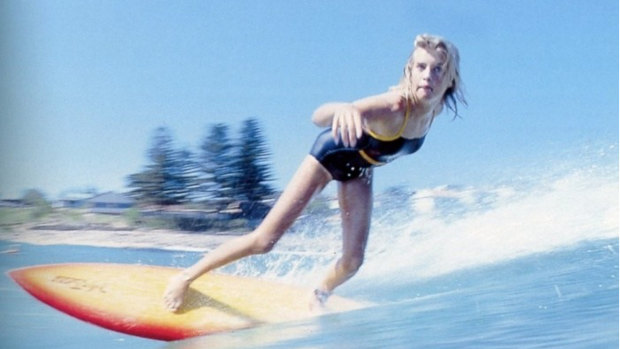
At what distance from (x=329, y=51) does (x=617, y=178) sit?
0.86 metres

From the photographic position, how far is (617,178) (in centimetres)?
259

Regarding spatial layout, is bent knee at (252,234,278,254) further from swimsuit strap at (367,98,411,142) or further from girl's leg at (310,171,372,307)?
swimsuit strap at (367,98,411,142)

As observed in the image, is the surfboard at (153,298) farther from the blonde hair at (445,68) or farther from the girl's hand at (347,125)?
the blonde hair at (445,68)

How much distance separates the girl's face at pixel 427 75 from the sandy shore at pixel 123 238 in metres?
0.59

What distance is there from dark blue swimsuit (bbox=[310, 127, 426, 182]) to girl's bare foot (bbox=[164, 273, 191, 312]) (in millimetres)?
437

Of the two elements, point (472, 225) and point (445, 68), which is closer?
point (445, 68)

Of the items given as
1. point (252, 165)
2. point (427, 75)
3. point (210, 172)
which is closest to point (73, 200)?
point (210, 172)

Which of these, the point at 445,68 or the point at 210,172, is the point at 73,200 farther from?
the point at 445,68

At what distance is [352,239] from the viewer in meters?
2.40

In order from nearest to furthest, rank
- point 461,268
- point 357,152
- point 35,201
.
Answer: point 35,201 < point 357,152 < point 461,268

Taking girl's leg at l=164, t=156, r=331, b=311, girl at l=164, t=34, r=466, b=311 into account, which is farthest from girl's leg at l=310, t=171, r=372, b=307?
girl's leg at l=164, t=156, r=331, b=311

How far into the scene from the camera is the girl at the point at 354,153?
2.33 metres

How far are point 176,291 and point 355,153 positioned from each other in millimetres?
547

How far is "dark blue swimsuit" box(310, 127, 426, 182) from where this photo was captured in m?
2.33
